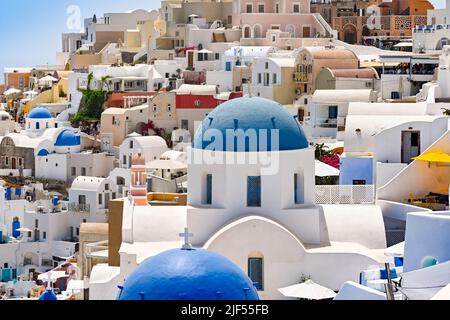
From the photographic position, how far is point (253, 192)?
67.8ft

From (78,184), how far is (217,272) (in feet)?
94.9

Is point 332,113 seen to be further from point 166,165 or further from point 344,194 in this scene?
point 344,194

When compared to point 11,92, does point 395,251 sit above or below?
above

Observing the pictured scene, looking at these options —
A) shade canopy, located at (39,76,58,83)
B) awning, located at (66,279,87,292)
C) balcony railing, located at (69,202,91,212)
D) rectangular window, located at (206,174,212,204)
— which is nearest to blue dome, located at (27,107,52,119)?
balcony railing, located at (69,202,91,212)

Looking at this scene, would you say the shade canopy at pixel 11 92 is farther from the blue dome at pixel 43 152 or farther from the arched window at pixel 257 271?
the arched window at pixel 257 271

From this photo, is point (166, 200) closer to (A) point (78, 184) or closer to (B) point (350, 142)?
(B) point (350, 142)

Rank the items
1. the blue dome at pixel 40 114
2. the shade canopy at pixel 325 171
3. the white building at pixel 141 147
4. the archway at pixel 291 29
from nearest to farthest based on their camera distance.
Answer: the shade canopy at pixel 325 171 < the white building at pixel 141 147 < the blue dome at pixel 40 114 < the archway at pixel 291 29

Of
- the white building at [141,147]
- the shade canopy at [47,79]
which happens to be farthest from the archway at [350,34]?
the white building at [141,147]

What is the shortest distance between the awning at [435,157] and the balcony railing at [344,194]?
3.56ft

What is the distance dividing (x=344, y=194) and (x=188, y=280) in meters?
10.0

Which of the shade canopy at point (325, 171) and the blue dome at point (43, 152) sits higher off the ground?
the shade canopy at point (325, 171)

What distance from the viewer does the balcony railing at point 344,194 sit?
23234 mm

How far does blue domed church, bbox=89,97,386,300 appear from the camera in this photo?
20125 mm

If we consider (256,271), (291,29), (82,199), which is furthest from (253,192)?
(291,29)
